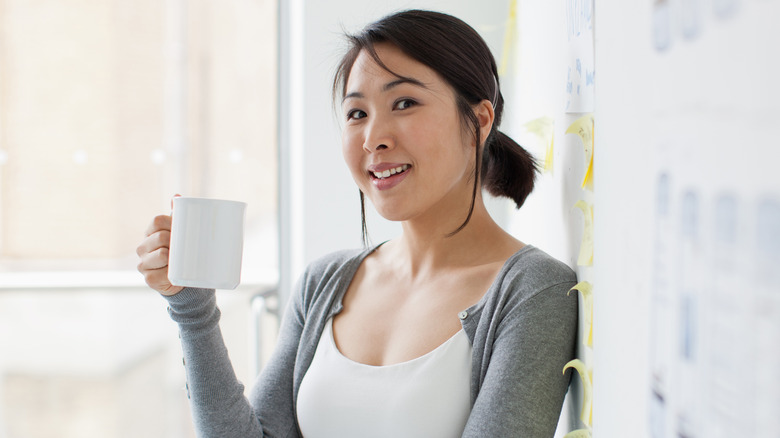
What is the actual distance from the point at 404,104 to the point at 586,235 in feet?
1.16

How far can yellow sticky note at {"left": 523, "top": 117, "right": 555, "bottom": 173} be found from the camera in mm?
947

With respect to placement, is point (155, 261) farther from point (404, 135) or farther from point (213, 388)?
point (404, 135)

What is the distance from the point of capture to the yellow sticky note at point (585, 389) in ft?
2.20

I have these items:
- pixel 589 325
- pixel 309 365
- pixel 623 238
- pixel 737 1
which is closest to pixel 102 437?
pixel 309 365

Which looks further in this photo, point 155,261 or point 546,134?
point 546,134

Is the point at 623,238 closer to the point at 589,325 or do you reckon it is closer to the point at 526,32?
the point at 589,325

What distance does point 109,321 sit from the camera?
2236 mm

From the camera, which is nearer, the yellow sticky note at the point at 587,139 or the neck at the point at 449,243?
the yellow sticky note at the point at 587,139

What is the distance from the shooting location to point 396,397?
2.73ft

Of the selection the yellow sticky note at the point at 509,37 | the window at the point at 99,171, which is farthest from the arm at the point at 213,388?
the window at the point at 99,171

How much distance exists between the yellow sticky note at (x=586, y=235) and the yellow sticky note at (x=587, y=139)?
2 cm

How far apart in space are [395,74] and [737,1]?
0.65 m

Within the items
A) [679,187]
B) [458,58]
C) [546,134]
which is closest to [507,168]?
[546,134]

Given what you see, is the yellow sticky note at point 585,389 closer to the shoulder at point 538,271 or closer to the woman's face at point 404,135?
the shoulder at point 538,271
